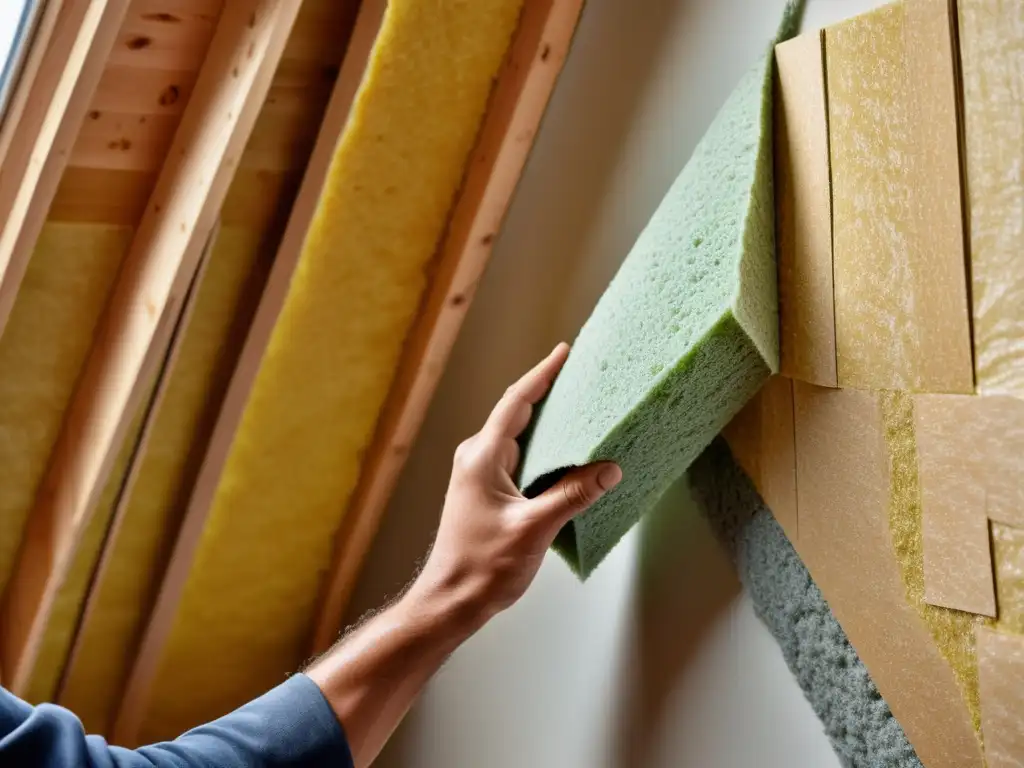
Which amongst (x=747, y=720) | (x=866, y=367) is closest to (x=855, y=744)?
(x=747, y=720)

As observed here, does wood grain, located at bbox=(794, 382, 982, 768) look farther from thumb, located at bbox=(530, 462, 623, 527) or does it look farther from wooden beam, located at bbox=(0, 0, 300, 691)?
wooden beam, located at bbox=(0, 0, 300, 691)

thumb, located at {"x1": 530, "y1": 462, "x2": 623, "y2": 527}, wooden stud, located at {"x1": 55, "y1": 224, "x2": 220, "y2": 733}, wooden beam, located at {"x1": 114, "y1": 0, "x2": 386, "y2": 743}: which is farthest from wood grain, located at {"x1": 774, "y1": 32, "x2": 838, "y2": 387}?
wooden stud, located at {"x1": 55, "y1": 224, "x2": 220, "y2": 733}

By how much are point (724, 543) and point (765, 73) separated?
24.9 inches

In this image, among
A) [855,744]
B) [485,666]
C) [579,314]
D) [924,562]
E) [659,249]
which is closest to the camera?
[924,562]

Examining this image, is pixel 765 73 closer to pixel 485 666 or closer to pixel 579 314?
pixel 579 314

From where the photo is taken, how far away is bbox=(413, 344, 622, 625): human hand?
114 cm

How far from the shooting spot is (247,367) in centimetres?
161

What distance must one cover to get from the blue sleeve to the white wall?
1.72 feet

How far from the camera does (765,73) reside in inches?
44.0

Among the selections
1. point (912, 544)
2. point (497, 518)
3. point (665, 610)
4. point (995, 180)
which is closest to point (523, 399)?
point (497, 518)

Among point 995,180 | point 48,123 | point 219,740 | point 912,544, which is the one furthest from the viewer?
point 48,123

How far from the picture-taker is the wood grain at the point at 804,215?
104cm

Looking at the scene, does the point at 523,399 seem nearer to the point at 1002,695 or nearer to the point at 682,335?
the point at 682,335

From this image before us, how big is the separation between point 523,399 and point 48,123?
812 millimetres
